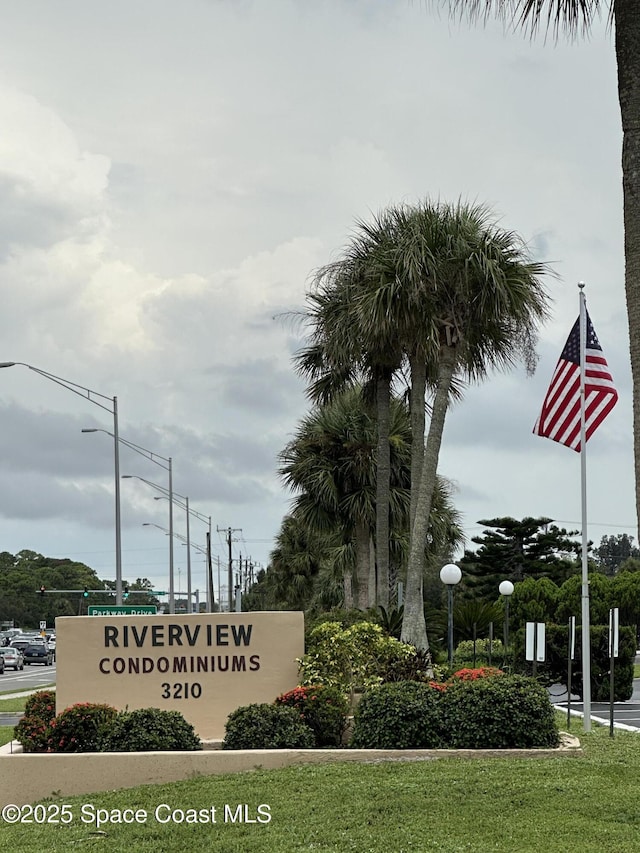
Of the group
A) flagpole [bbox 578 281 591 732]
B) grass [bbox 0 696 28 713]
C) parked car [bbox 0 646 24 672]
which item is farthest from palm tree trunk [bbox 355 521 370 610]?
parked car [bbox 0 646 24 672]

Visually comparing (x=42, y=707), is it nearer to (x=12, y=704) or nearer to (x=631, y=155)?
(x=631, y=155)

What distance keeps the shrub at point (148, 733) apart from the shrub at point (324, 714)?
1.35m

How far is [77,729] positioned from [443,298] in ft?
41.6

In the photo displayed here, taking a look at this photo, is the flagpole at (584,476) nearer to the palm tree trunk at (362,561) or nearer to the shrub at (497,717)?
the shrub at (497,717)

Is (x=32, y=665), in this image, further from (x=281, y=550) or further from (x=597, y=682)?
(x=597, y=682)

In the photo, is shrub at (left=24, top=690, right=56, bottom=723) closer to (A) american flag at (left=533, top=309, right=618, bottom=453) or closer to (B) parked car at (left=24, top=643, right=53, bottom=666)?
(A) american flag at (left=533, top=309, right=618, bottom=453)

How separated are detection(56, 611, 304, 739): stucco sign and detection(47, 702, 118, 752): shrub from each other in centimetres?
121

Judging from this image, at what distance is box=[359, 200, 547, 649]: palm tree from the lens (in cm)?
2333

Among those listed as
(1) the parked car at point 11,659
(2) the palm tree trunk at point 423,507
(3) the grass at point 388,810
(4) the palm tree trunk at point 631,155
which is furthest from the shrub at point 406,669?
(1) the parked car at point 11,659

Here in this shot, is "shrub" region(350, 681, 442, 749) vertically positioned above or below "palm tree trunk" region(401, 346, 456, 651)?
below

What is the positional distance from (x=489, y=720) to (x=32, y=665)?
6756 cm

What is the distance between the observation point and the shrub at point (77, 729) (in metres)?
14.3

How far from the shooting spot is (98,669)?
15.9 m

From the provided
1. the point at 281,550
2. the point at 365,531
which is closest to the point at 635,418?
the point at 365,531
